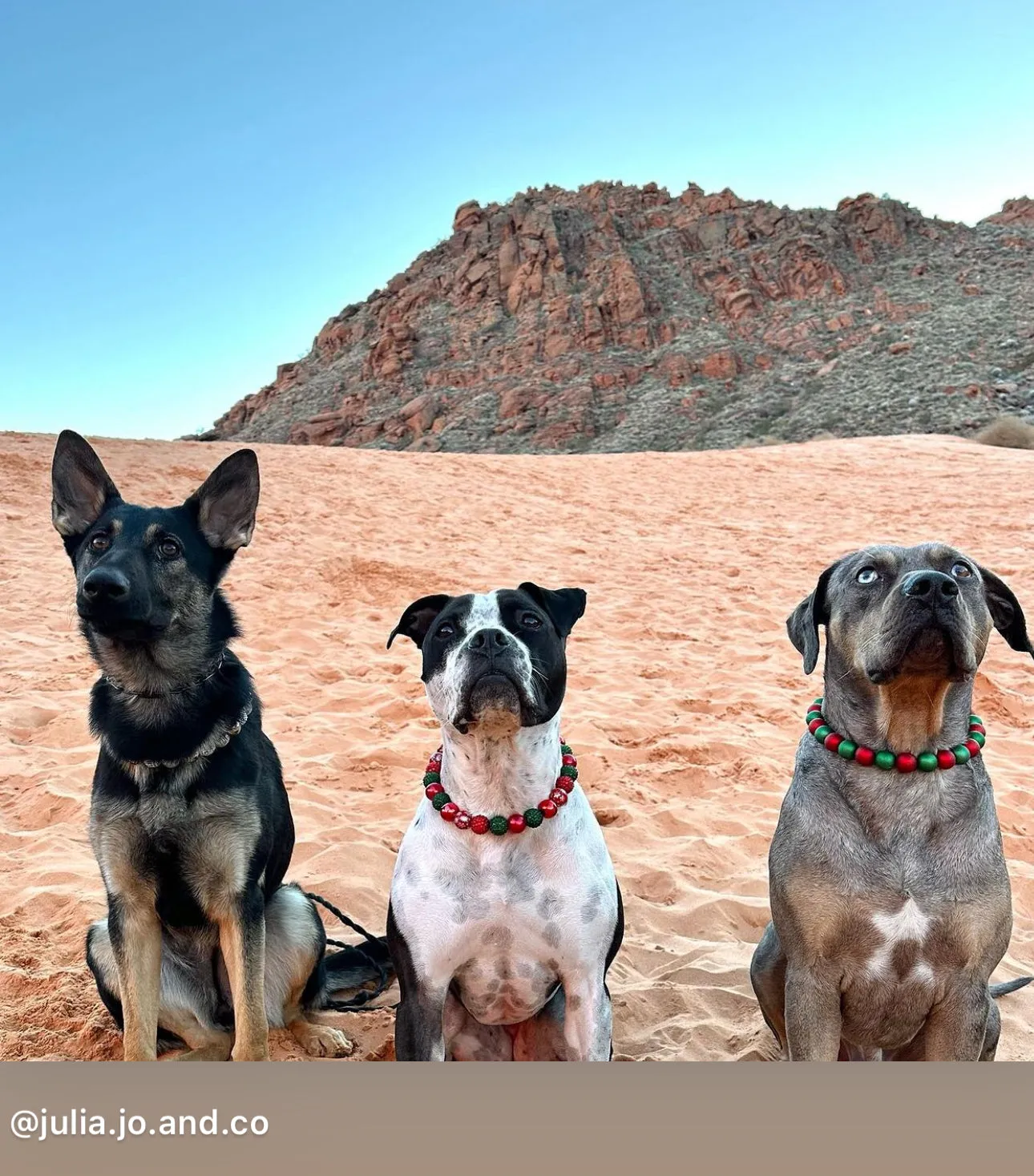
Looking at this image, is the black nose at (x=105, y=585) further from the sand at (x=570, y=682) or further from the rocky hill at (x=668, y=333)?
the rocky hill at (x=668, y=333)

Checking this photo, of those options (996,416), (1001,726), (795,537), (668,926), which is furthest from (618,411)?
(668,926)

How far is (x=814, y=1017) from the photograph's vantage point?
2.62 m

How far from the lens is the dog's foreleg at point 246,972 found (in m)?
2.75

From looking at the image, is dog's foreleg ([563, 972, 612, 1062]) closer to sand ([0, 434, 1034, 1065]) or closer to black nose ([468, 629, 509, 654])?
sand ([0, 434, 1034, 1065])

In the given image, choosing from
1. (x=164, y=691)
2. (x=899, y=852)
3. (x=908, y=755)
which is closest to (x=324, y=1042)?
(x=164, y=691)

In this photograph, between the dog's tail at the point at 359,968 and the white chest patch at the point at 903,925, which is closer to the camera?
the white chest patch at the point at 903,925

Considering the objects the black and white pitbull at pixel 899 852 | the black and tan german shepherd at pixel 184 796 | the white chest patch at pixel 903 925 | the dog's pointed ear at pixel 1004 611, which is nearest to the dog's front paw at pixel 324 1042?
the black and tan german shepherd at pixel 184 796

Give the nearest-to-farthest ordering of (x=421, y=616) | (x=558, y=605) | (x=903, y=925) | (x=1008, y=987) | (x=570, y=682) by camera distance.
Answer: (x=903, y=925) < (x=558, y=605) < (x=421, y=616) < (x=1008, y=987) < (x=570, y=682)

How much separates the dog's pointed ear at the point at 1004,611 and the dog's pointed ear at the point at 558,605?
4.08 ft

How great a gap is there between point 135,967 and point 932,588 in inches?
97.7

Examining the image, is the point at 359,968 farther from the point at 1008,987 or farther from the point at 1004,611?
the point at 1004,611
